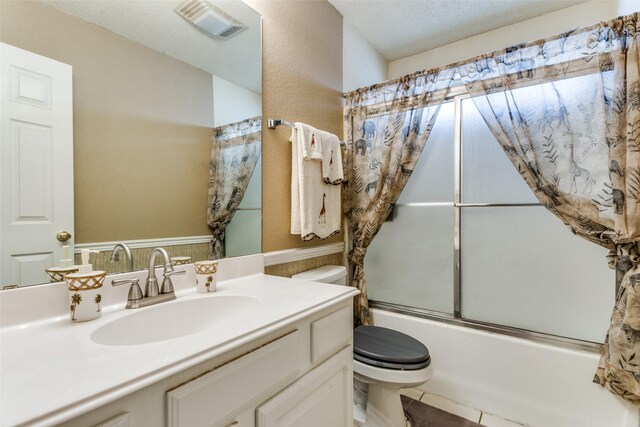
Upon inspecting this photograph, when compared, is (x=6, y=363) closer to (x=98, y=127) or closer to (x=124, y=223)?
(x=124, y=223)

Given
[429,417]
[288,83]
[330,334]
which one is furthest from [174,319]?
[429,417]

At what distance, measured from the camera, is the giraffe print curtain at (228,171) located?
4.08ft

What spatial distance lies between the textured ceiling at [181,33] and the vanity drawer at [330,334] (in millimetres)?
1071

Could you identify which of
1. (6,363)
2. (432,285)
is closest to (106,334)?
(6,363)

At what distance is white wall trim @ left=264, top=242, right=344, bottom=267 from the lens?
150 cm

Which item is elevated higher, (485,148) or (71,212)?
(485,148)

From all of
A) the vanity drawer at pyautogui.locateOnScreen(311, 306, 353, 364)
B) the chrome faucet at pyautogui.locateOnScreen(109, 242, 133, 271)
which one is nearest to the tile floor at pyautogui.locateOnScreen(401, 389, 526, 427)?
the vanity drawer at pyautogui.locateOnScreen(311, 306, 353, 364)

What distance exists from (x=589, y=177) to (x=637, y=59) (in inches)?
20.2

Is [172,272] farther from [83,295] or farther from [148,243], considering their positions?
[83,295]

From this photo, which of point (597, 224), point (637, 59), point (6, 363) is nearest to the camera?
point (6, 363)

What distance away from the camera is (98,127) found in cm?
91

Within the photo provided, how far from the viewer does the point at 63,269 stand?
84 cm

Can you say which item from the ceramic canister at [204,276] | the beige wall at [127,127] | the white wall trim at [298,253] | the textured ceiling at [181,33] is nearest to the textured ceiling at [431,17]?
the textured ceiling at [181,33]

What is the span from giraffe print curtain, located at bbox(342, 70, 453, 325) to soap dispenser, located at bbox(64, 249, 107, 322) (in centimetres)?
151
